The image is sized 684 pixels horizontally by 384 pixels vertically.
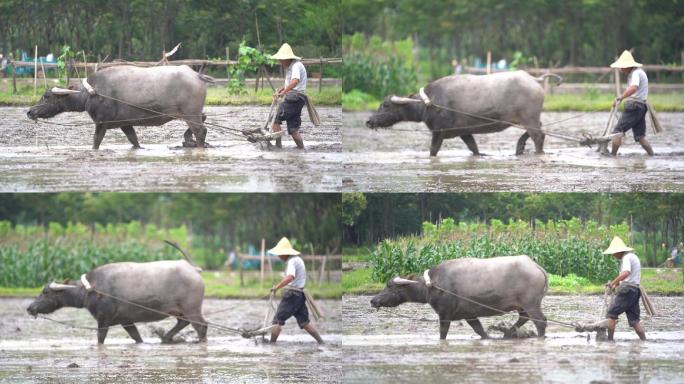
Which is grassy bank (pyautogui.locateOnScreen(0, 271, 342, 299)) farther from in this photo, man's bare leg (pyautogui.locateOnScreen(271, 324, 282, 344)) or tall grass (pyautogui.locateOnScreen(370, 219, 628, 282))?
man's bare leg (pyautogui.locateOnScreen(271, 324, 282, 344))

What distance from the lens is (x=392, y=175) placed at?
10.9 meters

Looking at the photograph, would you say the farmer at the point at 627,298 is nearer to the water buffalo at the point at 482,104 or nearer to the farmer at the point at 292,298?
the water buffalo at the point at 482,104

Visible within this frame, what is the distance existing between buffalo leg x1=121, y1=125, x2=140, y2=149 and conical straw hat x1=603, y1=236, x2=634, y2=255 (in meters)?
3.97

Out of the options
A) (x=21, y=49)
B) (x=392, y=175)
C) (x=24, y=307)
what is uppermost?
(x=21, y=49)

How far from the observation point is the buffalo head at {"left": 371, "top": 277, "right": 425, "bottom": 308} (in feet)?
32.4

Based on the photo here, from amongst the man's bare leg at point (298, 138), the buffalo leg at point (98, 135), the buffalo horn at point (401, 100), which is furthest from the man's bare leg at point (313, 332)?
the buffalo leg at point (98, 135)

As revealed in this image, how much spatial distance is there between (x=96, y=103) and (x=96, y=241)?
5263 mm

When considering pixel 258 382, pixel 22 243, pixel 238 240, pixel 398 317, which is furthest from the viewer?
pixel 238 240

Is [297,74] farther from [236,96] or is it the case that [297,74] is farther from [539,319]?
[539,319]

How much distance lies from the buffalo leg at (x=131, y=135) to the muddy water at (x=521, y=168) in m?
1.80

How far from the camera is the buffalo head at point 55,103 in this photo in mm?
10594

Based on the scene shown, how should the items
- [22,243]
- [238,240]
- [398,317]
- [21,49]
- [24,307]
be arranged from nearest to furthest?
[398,317] → [21,49] → [24,307] → [22,243] → [238,240]

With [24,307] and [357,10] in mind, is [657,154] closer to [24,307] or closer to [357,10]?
[357,10]

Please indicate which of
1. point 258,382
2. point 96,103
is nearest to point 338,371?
point 258,382
